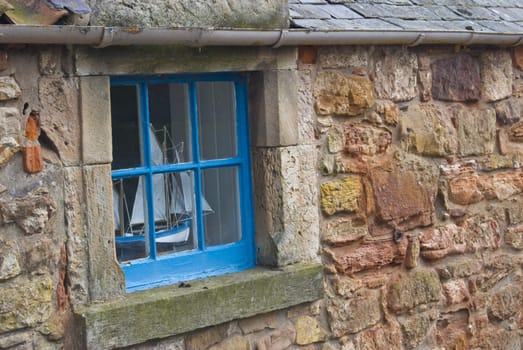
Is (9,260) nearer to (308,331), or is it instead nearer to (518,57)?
(308,331)

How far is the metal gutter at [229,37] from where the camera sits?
12.5 ft

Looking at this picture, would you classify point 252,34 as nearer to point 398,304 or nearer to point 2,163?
point 2,163

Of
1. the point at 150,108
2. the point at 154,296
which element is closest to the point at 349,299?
the point at 154,296

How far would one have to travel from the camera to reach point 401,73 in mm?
5434

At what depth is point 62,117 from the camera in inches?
162

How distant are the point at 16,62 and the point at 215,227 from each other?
5.05 ft

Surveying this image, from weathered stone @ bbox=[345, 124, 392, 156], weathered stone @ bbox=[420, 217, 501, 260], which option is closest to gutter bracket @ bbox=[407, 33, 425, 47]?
weathered stone @ bbox=[345, 124, 392, 156]

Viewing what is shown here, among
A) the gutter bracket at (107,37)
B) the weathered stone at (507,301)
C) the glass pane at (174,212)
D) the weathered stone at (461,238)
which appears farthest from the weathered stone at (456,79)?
the gutter bracket at (107,37)

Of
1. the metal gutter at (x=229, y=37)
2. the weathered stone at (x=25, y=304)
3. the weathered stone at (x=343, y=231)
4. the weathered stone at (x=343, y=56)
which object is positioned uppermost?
the metal gutter at (x=229, y=37)

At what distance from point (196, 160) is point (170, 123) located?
0.25 metres

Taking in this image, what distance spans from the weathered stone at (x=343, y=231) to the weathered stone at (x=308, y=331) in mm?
476

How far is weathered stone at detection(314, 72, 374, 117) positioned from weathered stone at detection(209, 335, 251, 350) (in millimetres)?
1366

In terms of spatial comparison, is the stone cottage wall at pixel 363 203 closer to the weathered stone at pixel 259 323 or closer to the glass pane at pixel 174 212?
the weathered stone at pixel 259 323

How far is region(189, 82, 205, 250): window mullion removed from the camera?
474 centimetres
